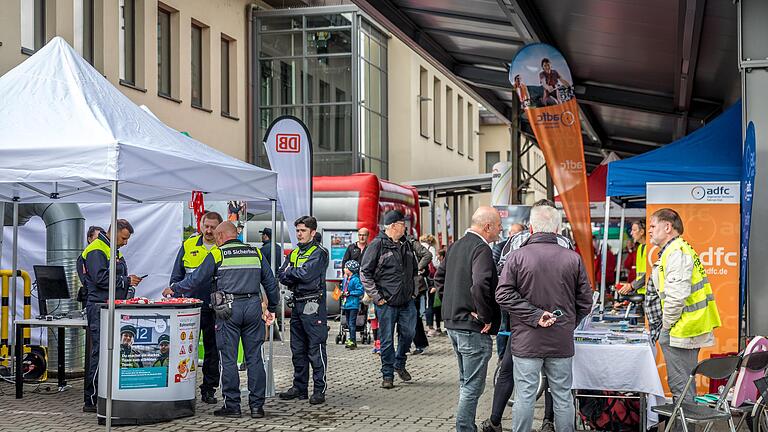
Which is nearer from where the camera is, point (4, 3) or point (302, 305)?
point (302, 305)

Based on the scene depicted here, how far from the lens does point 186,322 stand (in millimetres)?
9281

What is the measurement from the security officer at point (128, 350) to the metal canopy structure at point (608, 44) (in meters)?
5.52

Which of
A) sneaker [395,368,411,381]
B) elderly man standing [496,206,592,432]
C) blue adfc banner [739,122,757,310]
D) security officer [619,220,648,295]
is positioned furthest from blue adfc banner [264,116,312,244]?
elderly man standing [496,206,592,432]

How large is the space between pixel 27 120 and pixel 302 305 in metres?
3.17

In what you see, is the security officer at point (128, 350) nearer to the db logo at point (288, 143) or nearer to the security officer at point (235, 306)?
the security officer at point (235, 306)

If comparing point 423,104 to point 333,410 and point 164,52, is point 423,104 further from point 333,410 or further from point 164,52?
point 333,410

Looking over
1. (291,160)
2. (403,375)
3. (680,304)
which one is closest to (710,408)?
(680,304)

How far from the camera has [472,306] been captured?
7754 mm

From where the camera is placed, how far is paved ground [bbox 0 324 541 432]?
9094mm

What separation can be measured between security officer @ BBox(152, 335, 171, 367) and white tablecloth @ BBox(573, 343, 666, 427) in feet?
11.9

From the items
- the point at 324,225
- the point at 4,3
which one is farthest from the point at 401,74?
the point at 4,3

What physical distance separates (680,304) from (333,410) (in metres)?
3.67

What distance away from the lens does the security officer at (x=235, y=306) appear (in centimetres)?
930

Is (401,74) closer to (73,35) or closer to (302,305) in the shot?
(73,35)
